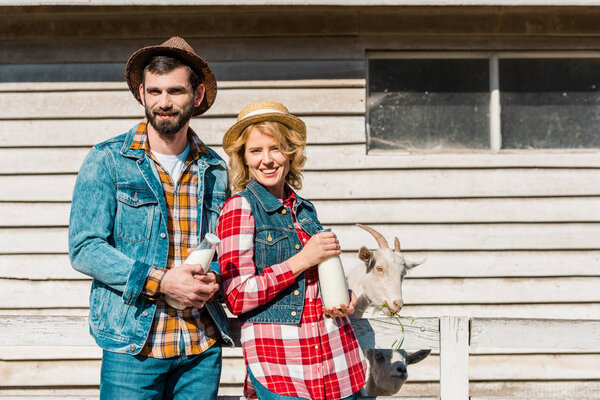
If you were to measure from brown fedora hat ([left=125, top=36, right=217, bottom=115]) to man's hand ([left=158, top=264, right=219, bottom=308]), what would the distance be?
80 centimetres

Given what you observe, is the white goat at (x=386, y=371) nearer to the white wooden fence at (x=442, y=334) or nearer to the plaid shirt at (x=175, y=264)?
the white wooden fence at (x=442, y=334)

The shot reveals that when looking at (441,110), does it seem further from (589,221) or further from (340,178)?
(589,221)

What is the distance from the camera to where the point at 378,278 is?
3.35m

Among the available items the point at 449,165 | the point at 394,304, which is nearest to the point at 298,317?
the point at 394,304

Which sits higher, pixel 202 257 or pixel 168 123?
pixel 168 123

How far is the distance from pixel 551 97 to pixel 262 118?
3699 millimetres

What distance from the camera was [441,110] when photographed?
4.98 meters

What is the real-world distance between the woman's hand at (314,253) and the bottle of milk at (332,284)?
3 centimetres

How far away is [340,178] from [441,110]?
3.53 feet

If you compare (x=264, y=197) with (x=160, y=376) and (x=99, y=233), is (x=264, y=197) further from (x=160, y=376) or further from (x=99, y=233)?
(x=160, y=376)

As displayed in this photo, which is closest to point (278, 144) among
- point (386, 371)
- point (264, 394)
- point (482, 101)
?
point (264, 394)

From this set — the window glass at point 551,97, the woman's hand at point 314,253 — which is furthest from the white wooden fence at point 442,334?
the window glass at point 551,97

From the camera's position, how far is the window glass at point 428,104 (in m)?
4.96

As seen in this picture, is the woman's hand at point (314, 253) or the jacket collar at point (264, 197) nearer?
the woman's hand at point (314, 253)
